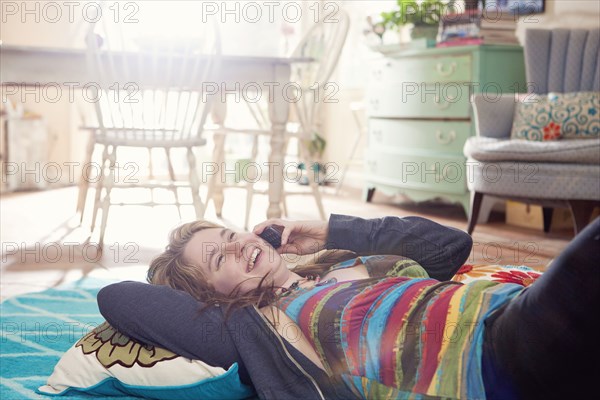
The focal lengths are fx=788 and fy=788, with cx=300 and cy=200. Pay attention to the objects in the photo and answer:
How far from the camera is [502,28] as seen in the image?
423 centimetres

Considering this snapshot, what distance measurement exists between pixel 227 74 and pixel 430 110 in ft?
4.66

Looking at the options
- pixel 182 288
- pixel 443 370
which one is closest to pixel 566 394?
pixel 443 370

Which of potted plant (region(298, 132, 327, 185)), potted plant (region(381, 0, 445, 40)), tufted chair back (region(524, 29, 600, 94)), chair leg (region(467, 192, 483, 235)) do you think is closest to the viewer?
chair leg (region(467, 192, 483, 235))

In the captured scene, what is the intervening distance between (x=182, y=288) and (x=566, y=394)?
73 cm

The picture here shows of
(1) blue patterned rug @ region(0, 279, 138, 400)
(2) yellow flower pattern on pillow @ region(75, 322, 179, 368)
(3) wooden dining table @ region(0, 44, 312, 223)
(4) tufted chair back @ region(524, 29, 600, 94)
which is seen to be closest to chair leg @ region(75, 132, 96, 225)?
(3) wooden dining table @ region(0, 44, 312, 223)

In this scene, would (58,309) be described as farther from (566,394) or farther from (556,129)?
(556,129)

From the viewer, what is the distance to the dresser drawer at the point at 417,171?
13.8 feet

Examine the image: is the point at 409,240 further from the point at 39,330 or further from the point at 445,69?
the point at 445,69

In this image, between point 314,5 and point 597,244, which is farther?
point 314,5

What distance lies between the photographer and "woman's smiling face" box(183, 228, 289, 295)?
145cm

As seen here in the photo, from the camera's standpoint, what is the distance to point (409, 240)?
1590 millimetres

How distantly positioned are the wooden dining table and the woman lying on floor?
1.78 metres

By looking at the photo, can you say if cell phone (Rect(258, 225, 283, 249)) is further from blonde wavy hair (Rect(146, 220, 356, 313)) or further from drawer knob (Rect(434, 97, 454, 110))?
drawer knob (Rect(434, 97, 454, 110))

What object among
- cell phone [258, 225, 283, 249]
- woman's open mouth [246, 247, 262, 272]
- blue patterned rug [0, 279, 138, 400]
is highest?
cell phone [258, 225, 283, 249]
